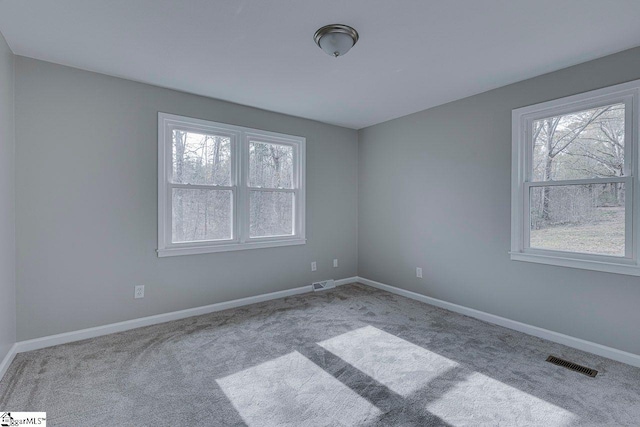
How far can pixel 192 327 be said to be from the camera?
10.2ft

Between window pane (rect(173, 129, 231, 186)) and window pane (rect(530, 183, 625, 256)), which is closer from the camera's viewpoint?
window pane (rect(530, 183, 625, 256))

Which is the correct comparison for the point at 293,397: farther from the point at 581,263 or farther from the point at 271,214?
the point at 581,263

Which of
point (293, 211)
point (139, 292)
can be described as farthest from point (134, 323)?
point (293, 211)

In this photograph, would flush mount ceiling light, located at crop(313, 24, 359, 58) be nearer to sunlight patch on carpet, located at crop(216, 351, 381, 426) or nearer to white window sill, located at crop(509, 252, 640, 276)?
sunlight patch on carpet, located at crop(216, 351, 381, 426)

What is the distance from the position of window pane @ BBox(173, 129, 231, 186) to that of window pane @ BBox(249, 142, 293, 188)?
340 millimetres

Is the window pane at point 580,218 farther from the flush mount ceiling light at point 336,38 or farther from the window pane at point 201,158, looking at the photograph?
the window pane at point 201,158

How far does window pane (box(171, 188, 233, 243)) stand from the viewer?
3.38 meters

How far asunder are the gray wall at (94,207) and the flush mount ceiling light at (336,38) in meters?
1.81

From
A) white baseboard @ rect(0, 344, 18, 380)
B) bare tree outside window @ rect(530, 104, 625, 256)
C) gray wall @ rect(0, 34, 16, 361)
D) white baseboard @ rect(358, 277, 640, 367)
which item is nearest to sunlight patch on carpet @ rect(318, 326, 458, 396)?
white baseboard @ rect(358, 277, 640, 367)

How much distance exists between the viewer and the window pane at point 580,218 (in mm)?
2553

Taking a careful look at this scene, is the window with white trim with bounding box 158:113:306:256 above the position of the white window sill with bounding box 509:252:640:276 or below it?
above

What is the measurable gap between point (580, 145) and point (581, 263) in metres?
1.04

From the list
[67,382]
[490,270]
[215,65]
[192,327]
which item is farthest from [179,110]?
[490,270]

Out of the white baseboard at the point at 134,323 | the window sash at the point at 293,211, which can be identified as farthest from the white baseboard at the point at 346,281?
the window sash at the point at 293,211
